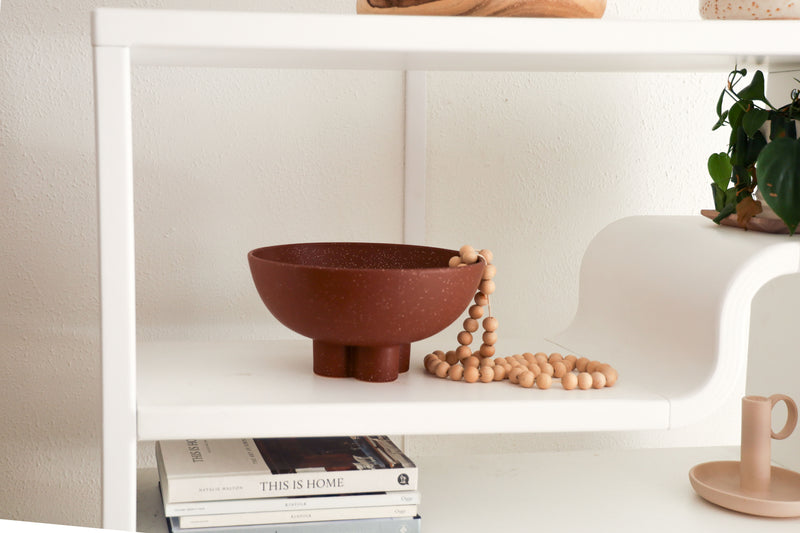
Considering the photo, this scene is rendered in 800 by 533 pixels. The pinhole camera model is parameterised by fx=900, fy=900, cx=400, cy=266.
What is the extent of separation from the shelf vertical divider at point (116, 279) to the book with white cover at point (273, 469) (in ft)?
0.24

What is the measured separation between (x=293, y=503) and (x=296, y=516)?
0.01m

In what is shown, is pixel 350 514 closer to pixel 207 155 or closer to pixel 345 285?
pixel 345 285

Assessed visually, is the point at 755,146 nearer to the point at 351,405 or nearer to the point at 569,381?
the point at 569,381

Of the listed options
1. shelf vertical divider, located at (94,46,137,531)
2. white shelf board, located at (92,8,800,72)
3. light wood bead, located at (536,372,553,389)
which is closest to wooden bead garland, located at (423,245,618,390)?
light wood bead, located at (536,372,553,389)

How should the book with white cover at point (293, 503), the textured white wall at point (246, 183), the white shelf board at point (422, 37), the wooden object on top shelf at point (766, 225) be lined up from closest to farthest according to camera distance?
the white shelf board at point (422, 37) → the book with white cover at point (293, 503) → the wooden object on top shelf at point (766, 225) → the textured white wall at point (246, 183)

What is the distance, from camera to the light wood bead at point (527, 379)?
916 mm

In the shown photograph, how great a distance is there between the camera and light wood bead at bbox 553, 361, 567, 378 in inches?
37.5

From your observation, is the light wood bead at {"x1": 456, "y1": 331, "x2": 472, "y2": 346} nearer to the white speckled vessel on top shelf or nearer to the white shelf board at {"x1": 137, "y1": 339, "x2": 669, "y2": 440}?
the white shelf board at {"x1": 137, "y1": 339, "x2": 669, "y2": 440}

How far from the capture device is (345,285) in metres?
0.85

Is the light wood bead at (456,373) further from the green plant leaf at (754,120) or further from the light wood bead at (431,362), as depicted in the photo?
the green plant leaf at (754,120)

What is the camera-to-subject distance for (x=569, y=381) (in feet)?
3.00

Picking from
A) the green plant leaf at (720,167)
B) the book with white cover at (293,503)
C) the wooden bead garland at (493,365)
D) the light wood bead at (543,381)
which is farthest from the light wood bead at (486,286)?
the green plant leaf at (720,167)

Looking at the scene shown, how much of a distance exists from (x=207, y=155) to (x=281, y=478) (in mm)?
513

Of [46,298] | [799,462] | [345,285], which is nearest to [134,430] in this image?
[345,285]
